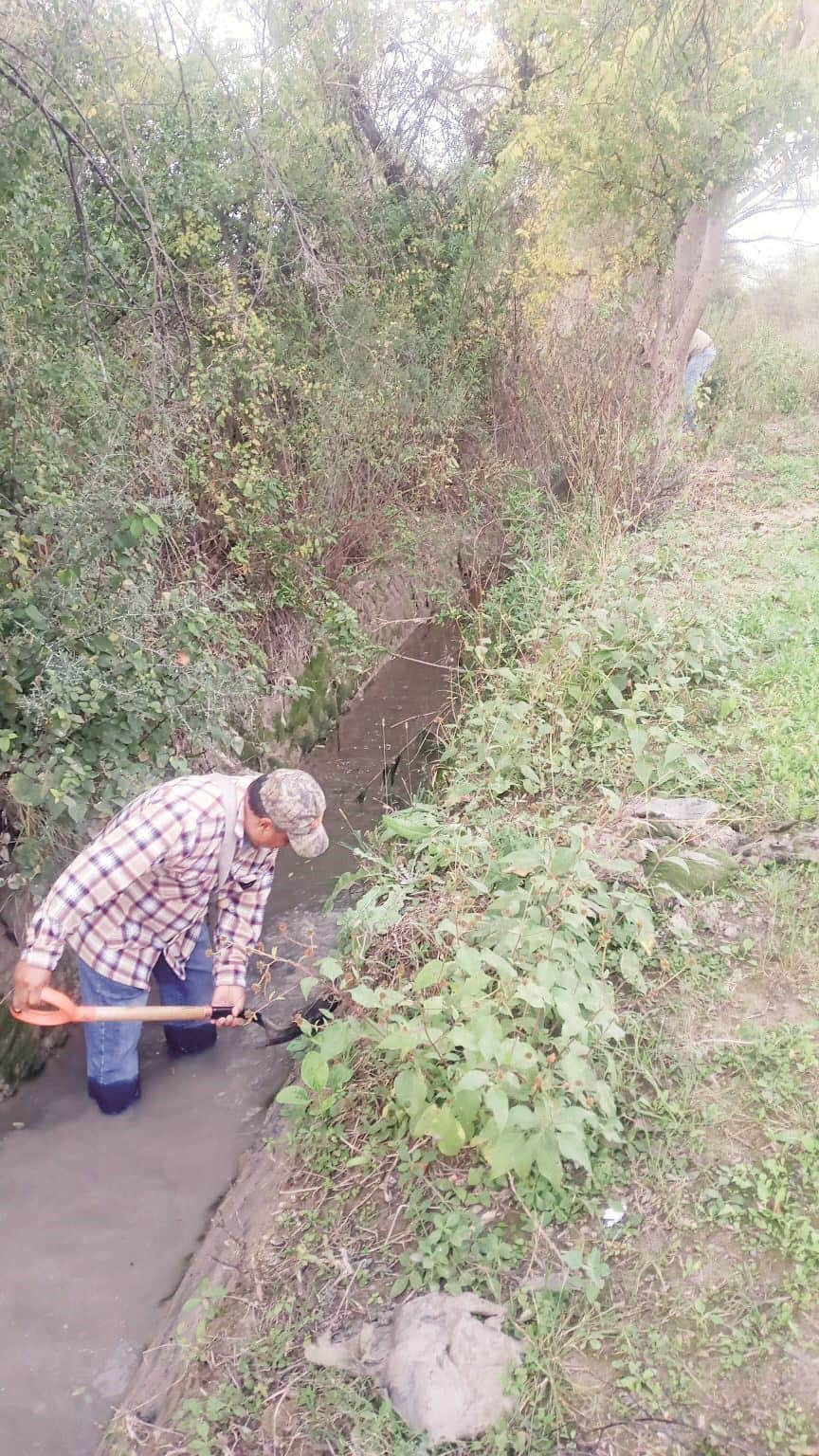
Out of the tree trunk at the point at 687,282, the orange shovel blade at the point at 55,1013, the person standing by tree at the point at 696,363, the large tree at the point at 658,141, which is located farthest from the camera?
the person standing by tree at the point at 696,363

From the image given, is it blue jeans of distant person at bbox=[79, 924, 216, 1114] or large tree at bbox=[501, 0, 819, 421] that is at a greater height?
large tree at bbox=[501, 0, 819, 421]

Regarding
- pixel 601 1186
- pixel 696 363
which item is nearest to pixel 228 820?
pixel 601 1186

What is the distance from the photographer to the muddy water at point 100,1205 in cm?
239

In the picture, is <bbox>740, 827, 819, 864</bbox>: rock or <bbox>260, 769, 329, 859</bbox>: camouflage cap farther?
<bbox>740, 827, 819, 864</bbox>: rock

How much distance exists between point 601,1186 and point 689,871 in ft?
4.23

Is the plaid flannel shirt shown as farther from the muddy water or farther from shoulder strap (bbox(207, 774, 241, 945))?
the muddy water

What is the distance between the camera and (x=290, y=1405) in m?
2.04

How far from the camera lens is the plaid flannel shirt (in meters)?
2.62

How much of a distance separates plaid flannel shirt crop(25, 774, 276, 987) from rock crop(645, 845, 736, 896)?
1478 millimetres

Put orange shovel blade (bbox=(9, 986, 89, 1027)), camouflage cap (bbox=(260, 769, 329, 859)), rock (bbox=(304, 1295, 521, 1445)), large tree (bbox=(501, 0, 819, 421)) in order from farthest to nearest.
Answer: large tree (bbox=(501, 0, 819, 421)) < camouflage cap (bbox=(260, 769, 329, 859)) < orange shovel blade (bbox=(9, 986, 89, 1027)) < rock (bbox=(304, 1295, 521, 1445))

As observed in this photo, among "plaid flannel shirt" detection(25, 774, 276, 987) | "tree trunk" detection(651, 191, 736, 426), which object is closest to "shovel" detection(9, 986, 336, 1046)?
"plaid flannel shirt" detection(25, 774, 276, 987)

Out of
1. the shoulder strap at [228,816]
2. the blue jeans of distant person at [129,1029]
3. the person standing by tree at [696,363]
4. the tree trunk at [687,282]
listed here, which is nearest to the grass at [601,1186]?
the shoulder strap at [228,816]

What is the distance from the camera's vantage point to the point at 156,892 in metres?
2.91

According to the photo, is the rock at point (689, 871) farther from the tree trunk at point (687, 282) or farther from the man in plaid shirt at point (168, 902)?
the tree trunk at point (687, 282)
